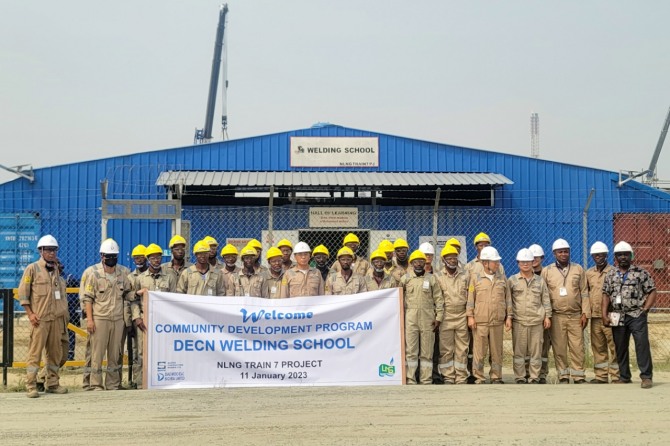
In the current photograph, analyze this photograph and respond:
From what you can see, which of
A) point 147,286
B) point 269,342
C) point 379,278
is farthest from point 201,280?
point 379,278

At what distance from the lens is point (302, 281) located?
970cm

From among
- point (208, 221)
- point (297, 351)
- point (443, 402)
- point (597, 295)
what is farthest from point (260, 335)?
point (208, 221)

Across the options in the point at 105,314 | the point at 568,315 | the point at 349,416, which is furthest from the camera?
the point at 568,315

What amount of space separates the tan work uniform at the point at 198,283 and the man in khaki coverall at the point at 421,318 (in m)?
2.52

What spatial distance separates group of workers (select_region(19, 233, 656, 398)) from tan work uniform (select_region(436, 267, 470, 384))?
0.04ft

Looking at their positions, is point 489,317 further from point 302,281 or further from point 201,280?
point 201,280

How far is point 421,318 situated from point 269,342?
1976 mm

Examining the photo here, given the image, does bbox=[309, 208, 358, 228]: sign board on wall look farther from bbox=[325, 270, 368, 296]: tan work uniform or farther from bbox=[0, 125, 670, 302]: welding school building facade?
bbox=[325, 270, 368, 296]: tan work uniform

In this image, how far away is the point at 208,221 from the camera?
19.5 metres

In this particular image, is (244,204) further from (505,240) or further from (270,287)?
(270,287)

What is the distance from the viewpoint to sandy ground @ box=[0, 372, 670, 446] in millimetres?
6395

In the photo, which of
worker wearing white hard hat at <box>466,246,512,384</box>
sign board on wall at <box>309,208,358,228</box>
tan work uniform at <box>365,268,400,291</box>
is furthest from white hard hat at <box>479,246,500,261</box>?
sign board on wall at <box>309,208,358,228</box>

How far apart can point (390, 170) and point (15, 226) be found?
10353 millimetres

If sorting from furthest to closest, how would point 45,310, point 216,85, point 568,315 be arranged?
1. point 216,85
2. point 568,315
3. point 45,310
